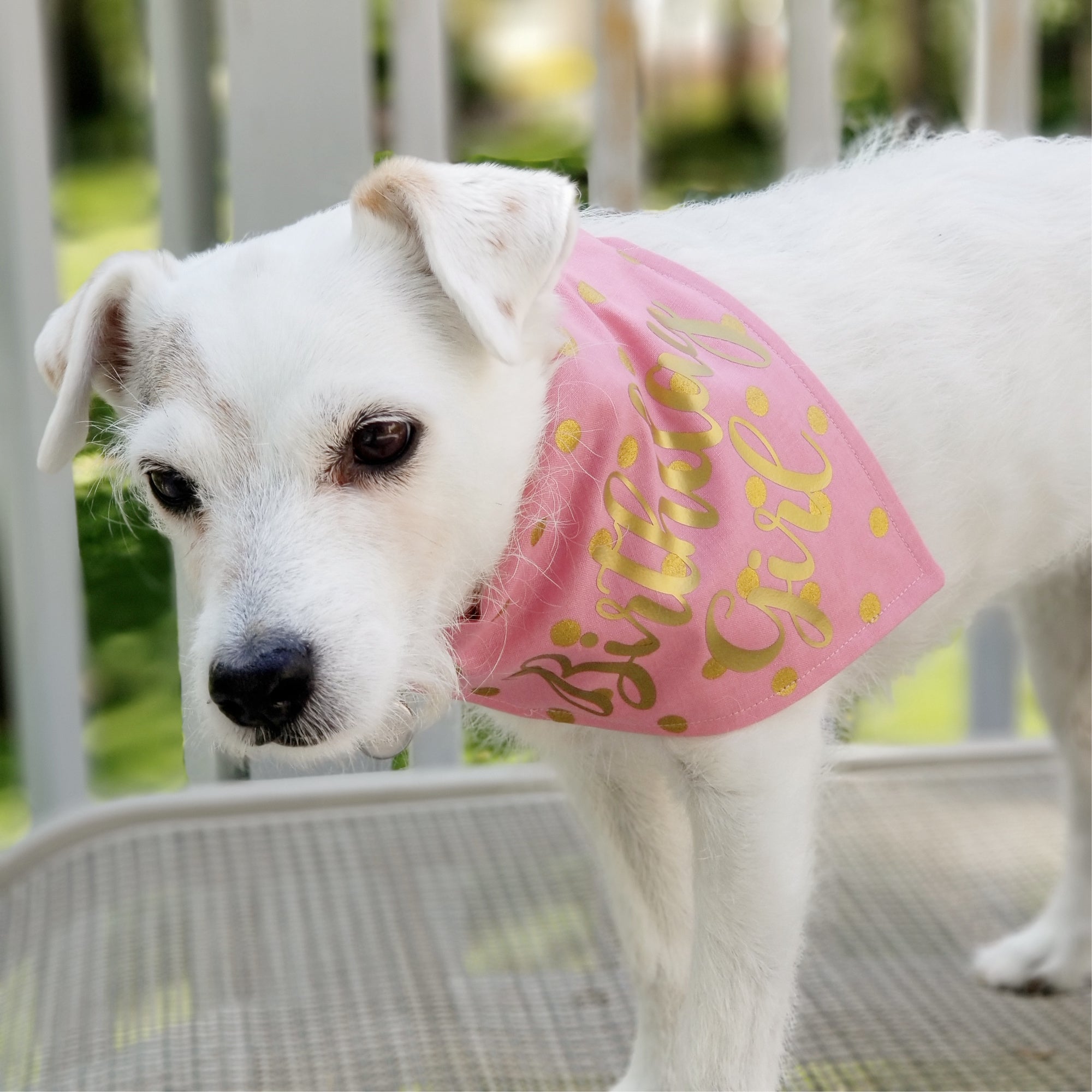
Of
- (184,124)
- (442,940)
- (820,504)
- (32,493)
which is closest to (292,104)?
(184,124)

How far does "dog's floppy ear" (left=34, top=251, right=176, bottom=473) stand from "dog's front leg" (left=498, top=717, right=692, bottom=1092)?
1.40ft

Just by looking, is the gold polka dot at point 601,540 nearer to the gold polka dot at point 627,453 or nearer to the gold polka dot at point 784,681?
the gold polka dot at point 627,453

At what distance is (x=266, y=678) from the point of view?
2.48 ft

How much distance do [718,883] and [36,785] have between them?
1064mm

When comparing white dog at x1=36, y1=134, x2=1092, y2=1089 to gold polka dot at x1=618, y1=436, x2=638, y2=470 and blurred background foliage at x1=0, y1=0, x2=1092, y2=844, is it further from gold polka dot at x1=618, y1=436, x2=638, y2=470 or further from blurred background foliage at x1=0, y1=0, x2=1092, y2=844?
blurred background foliage at x1=0, y1=0, x2=1092, y2=844

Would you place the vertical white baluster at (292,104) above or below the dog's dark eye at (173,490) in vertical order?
above

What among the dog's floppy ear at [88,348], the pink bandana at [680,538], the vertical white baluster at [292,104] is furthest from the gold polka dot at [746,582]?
the vertical white baluster at [292,104]

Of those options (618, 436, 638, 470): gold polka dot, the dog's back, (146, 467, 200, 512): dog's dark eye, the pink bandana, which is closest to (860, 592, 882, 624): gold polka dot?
the pink bandana

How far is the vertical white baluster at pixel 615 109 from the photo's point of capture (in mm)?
1576

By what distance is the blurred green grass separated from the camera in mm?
1244

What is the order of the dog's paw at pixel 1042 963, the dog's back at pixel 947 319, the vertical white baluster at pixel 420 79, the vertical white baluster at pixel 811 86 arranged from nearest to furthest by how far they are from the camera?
the dog's back at pixel 947 319
the dog's paw at pixel 1042 963
the vertical white baluster at pixel 420 79
the vertical white baluster at pixel 811 86

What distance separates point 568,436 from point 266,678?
0.27m

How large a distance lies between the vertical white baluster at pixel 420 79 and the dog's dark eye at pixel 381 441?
0.81 meters

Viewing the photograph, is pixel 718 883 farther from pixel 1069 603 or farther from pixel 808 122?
pixel 808 122
